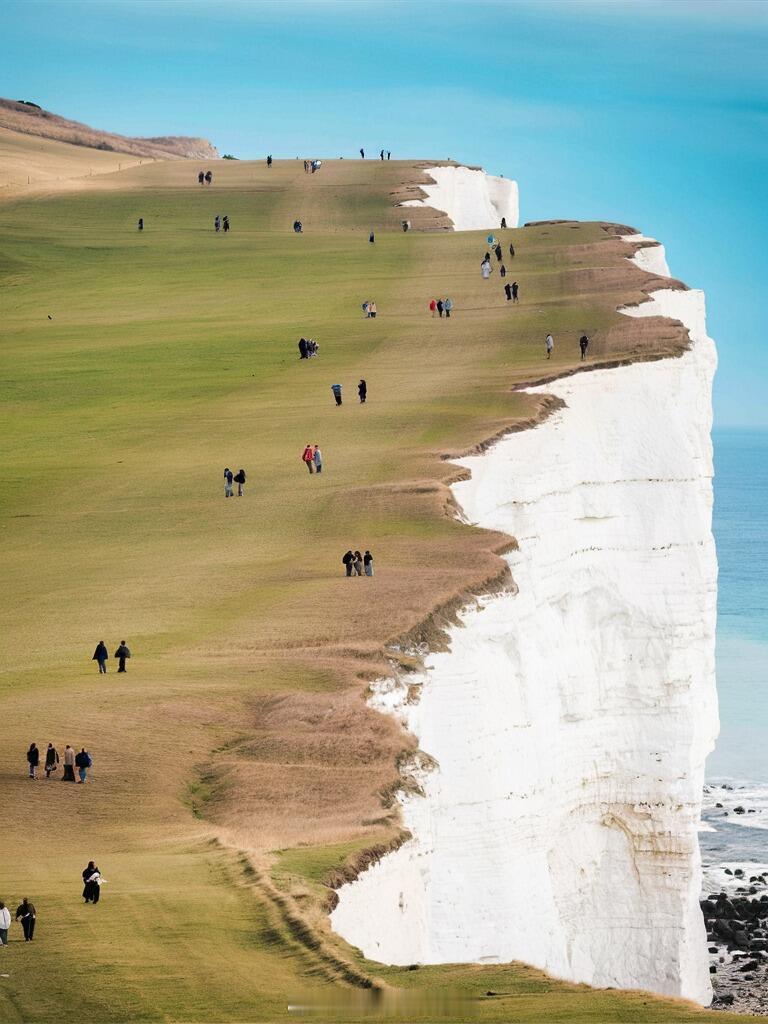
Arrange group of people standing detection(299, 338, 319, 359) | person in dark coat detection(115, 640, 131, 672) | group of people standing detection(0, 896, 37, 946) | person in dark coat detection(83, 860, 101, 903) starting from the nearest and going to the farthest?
group of people standing detection(0, 896, 37, 946), person in dark coat detection(83, 860, 101, 903), person in dark coat detection(115, 640, 131, 672), group of people standing detection(299, 338, 319, 359)

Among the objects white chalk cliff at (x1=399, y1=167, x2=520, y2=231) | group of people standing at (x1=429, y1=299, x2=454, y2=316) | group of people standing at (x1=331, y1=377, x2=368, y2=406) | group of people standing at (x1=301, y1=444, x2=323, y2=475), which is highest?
white chalk cliff at (x1=399, y1=167, x2=520, y2=231)

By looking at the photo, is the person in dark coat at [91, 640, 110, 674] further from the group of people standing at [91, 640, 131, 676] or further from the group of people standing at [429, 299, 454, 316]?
the group of people standing at [429, 299, 454, 316]

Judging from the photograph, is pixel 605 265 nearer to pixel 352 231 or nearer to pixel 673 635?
pixel 352 231

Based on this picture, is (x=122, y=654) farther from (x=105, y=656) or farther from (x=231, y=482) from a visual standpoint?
(x=231, y=482)

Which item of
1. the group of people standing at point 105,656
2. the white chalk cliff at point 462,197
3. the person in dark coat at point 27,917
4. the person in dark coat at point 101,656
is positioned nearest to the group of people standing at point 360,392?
the group of people standing at point 105,656

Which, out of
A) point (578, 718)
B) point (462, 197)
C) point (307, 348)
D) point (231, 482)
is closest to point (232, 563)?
point (231, 482)

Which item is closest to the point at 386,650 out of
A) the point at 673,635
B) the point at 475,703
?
the point at 475,703

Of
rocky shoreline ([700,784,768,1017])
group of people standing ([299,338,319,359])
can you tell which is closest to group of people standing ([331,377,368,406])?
group of people standing ([299,338,319,359])
